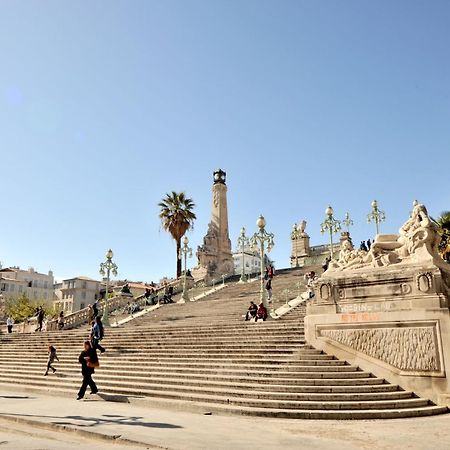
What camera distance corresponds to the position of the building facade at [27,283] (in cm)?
8275

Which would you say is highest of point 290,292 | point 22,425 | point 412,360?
point 290,292

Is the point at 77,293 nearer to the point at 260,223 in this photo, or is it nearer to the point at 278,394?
the point at 260,223

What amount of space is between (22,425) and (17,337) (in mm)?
17746

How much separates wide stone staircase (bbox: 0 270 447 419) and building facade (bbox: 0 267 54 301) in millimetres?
69537

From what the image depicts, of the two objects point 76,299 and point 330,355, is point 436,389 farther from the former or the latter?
point 76,299

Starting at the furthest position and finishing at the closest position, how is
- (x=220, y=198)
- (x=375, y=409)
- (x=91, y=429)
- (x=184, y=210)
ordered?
(x=184, y=210) → (x=220, y=198) → (x=375, y=409) → (x=91, y=429)

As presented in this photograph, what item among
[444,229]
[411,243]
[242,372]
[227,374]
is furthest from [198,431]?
[444,229]

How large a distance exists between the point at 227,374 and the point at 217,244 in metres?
31.9

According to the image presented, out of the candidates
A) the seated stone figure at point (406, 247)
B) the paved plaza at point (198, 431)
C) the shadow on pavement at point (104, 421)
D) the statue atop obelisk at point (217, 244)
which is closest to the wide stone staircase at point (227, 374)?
the paved plaza at point (198, 431)

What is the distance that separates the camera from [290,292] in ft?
80.1

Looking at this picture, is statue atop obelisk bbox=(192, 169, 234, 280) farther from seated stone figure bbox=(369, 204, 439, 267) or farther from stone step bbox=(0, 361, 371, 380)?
seated stone figure bbox=(369, 204, 439, 267)

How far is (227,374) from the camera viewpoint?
39.0ft

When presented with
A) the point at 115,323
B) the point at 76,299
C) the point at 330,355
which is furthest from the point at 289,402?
the point at 76,299

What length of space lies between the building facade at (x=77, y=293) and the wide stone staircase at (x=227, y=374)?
5747 cm
